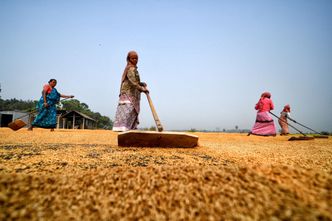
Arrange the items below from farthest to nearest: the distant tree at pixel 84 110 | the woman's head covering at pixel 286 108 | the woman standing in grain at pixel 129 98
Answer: the distant tree at pixel 84 110 < the woman's head covering at pixel 286 108 < the woman standing in grain at pixel 129 98

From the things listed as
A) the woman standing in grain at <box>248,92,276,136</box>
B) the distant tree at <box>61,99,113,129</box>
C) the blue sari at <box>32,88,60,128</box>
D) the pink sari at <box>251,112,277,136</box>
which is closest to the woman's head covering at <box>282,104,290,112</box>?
the woman standing in grain at <box>248,92,276,136</box>

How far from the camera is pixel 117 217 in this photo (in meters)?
0.75

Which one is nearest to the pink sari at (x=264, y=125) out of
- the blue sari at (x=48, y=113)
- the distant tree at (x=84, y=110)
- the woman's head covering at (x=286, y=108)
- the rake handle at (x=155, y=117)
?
the woman's head covering at (x=286, y=108)

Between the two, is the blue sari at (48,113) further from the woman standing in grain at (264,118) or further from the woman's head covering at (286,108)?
the woman's head covering at (286,108)

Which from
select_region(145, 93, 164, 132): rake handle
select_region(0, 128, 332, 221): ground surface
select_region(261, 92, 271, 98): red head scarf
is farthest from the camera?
select_region(261, 92, 271, 98): red head scarf

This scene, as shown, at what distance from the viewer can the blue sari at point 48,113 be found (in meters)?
6.49

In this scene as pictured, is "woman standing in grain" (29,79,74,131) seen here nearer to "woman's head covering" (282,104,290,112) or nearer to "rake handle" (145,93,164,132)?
"rake handle" (145,93,164,132)

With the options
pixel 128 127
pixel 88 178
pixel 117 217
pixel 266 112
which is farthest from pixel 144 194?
pixel 266 112

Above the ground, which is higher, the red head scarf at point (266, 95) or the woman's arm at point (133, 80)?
the red head scarf at point (266, 95)

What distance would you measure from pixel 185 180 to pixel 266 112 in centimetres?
830

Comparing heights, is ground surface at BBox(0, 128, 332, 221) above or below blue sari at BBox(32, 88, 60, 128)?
below

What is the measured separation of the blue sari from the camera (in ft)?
21.3

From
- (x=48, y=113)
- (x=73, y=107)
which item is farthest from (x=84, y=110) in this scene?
(x=48, y=113)

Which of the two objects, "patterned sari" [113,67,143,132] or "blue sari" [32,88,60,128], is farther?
"blue sari" [32,88,60,128]
